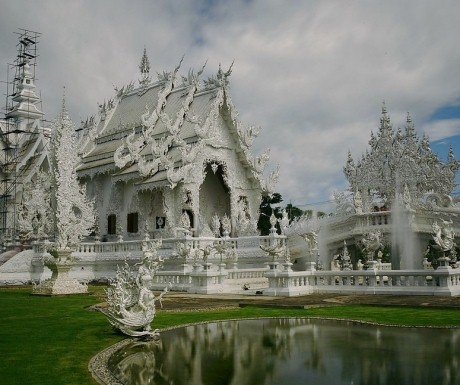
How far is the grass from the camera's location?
19.4ft

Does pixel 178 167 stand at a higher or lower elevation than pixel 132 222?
higher

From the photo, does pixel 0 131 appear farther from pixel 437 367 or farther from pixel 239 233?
pixel 437 367

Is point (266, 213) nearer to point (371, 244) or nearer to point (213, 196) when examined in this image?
point (213, 196)

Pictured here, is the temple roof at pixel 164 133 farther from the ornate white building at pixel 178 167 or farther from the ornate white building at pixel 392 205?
the ornate white building at pixel 392 205

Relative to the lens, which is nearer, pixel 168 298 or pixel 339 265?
pixel 168 298

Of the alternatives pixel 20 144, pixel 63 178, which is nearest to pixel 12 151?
pixel 20 144

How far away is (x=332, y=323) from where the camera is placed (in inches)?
362

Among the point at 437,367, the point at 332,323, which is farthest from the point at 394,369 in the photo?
the point at 332,323

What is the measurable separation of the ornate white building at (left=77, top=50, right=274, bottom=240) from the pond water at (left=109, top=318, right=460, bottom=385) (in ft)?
46.1

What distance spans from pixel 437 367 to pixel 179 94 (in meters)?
23.1

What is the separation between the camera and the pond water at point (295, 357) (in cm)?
547

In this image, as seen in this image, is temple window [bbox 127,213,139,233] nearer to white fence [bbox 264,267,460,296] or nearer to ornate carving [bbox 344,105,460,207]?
ornate carving [bbox 344,105,460,207]

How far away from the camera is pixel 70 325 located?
372 inches

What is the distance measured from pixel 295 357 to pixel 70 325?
15.1 feet
